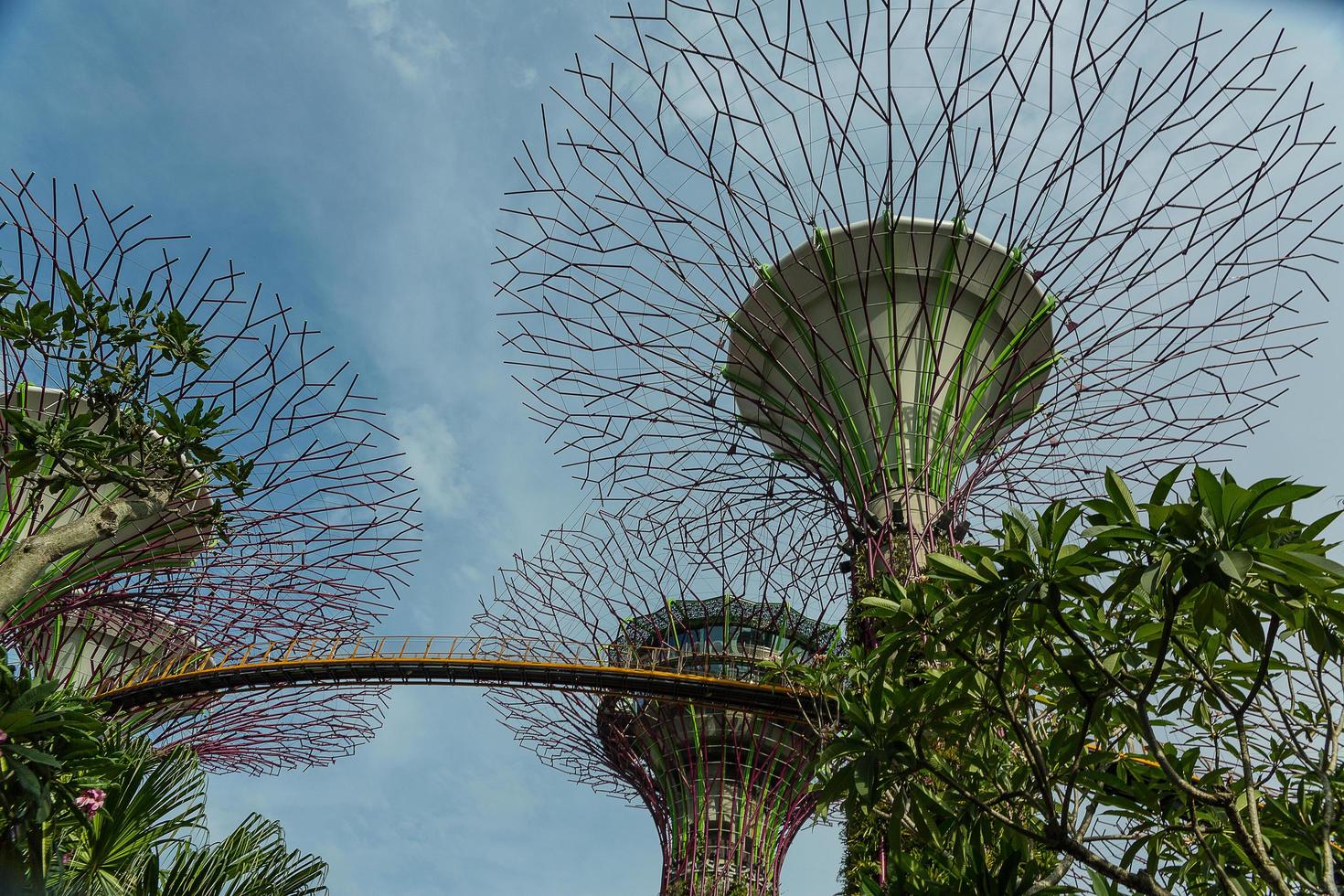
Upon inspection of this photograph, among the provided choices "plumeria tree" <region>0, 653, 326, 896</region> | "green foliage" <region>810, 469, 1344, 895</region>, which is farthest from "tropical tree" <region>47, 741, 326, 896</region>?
"green foliage" <region>810, 469, 1344, 895</region>

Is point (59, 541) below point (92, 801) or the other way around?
the other way around

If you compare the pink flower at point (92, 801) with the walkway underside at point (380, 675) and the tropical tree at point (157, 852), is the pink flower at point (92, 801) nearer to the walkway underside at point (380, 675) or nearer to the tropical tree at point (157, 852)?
the tropical tree at point (157, 852)

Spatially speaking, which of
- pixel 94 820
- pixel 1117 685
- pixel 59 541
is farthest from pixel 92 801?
pixel 1117 685

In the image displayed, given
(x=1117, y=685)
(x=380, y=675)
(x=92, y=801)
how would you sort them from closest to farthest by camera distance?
(x=1117, y=685) < (x=92, y=801) < (x=380, y=675)

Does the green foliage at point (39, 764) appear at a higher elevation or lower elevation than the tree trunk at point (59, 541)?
lower

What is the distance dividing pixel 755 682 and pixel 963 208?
35.2 ft

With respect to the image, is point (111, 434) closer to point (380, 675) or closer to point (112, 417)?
point (112, 417)

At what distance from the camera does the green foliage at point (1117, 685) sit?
4.98 meters

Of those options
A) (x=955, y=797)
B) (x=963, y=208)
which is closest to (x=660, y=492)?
(x=963, y=208)

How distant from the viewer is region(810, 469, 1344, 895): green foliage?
4977 millimetres

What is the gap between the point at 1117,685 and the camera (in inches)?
221

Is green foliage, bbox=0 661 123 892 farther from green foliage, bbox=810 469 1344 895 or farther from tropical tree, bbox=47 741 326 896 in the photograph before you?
green foliage, bbox=810 469 1344 895

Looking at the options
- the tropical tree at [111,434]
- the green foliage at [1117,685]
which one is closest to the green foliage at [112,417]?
the tropical tree at [111,434]

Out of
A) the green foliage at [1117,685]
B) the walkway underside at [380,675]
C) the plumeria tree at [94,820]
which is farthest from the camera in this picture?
the walkway underside at [380,675]
